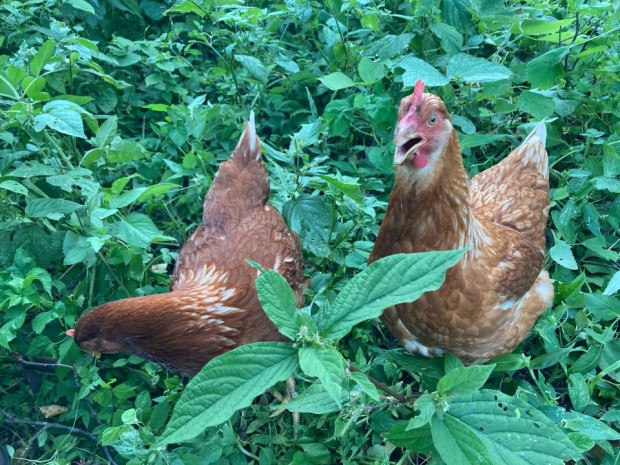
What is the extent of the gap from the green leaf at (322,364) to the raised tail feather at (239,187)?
4.13 feet

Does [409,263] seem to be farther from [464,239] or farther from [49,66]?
[49,66]

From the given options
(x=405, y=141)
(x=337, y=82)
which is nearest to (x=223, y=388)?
(x=405, y=141)

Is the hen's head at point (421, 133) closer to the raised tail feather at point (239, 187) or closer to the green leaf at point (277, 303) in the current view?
the green leaf at point (277, 303)

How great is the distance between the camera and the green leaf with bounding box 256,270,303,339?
1323 millimetres

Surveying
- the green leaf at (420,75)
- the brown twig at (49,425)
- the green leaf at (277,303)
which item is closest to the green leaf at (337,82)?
the green leaf at (420,75)

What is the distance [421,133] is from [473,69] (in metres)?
1.17

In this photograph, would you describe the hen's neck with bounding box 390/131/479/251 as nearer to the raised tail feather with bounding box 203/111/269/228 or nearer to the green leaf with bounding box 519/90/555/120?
the raised tail feather with bounding box 203/111/269/228

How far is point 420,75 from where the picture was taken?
2498mm

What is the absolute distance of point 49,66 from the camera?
8.36 feet

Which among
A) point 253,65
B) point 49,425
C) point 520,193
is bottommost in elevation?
point 49,425

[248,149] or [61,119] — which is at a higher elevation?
[61,119]

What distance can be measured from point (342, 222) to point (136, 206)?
124 cm

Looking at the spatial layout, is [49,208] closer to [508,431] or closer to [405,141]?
[405,141]

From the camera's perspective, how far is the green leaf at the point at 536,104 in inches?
107
